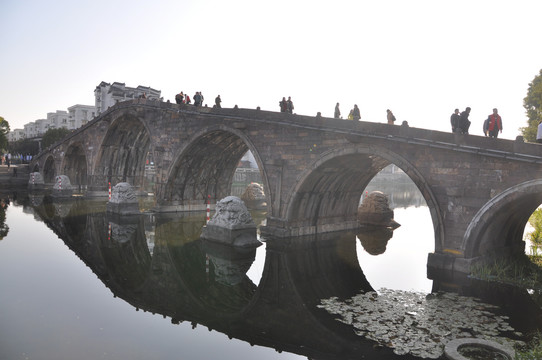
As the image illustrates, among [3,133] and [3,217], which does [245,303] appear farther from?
[3,133]

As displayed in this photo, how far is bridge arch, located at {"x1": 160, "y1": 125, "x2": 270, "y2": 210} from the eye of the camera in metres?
24.4

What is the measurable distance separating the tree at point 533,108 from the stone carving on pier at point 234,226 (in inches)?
726

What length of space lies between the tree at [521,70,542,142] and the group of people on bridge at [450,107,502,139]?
1233 centimetres

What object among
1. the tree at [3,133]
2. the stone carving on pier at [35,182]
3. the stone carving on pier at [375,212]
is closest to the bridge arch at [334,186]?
the stone carving on pier at [375,212]

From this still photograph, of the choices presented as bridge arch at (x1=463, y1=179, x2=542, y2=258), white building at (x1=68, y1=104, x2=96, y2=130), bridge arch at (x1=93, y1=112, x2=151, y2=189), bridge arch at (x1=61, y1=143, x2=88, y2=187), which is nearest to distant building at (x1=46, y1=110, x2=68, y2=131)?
white building at (x1=68, y1=104, x2=96, y2=130)

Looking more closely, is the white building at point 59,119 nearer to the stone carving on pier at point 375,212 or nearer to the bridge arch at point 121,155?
the bridge arch at point 121,155

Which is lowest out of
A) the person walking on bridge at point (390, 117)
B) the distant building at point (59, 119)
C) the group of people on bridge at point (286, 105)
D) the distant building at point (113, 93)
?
the person walking on bridge at point (390, 117)

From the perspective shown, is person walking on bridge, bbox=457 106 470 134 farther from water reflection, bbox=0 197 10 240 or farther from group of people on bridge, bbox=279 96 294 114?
water reflection, bbox=0 197 10 240

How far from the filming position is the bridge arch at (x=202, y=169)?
80.0ft

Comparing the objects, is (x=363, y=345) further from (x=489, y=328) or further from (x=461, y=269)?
(x=461, y=269)

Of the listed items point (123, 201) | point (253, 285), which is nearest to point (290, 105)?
point (253, 285)

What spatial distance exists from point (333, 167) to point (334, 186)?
5.62ft

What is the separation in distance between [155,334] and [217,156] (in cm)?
1871

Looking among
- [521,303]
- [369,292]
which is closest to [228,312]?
[369,292]
